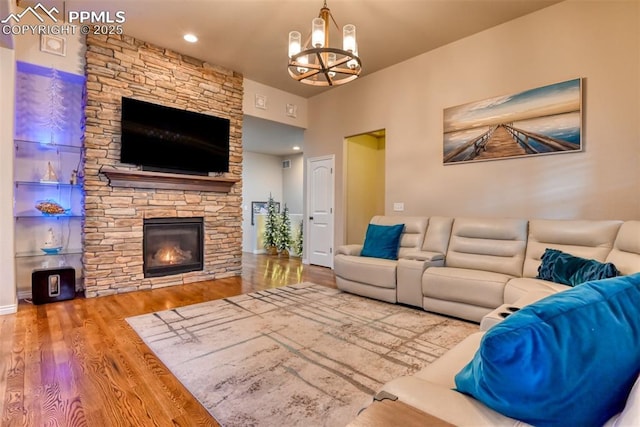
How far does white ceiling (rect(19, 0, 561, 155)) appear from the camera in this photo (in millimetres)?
3377

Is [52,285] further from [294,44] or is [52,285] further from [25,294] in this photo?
[294,44]

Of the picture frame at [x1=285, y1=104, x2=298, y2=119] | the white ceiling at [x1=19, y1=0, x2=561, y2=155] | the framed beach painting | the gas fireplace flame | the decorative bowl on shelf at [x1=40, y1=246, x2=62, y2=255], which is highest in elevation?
the white ceiling at [x1=19, y1=0, x2=561, y2=155]

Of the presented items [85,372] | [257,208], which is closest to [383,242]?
[85,372]

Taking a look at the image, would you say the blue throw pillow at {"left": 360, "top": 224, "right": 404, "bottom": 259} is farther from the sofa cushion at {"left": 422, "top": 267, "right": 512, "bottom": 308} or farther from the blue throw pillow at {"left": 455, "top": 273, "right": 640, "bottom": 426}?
the blue throw pillow at {"left": 455, "top": 273, "right": 640, "bottom": 426}

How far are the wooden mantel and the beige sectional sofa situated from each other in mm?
2190

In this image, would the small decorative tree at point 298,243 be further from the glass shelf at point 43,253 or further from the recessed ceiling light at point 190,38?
the recessed ceiling light at point 190,38

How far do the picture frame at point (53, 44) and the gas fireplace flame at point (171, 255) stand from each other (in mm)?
2648

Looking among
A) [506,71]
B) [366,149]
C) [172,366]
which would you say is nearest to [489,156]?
[506,71]

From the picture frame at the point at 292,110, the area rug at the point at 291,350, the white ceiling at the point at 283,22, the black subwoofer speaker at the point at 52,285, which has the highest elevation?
the white ceiling at the point at 283,22

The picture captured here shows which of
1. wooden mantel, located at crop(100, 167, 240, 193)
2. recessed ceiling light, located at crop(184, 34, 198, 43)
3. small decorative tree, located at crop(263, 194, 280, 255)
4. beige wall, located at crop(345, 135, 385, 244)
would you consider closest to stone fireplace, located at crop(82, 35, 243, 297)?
wooden mantel, located at crop(100, 167, 240, 193)

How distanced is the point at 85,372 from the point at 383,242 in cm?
313

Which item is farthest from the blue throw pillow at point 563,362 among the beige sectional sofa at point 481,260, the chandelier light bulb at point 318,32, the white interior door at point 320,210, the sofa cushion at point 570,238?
the white interior door at point 320,210

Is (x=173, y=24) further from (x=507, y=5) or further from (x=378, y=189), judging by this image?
(x=378, y=189)

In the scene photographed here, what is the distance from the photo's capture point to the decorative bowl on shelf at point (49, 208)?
3.66 meters
